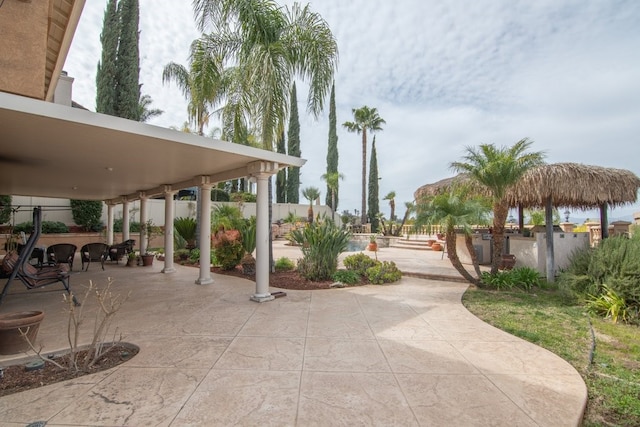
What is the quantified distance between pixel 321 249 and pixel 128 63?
16.2m

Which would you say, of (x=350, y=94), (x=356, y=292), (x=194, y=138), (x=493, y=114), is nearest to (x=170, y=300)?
(x=194, y=138)

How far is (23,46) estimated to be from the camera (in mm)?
4340

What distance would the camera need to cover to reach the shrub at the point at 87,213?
1545 centimetres

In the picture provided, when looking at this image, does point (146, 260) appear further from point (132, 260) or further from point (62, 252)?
point (62, 252)

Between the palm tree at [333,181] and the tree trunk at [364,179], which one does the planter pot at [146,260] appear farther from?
the palm tree at [333,181]

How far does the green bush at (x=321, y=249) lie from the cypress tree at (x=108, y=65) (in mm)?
14512

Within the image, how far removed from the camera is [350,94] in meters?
12.1

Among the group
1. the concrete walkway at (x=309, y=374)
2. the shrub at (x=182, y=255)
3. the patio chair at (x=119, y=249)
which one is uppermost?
the patio chair at (x=119, y=249)

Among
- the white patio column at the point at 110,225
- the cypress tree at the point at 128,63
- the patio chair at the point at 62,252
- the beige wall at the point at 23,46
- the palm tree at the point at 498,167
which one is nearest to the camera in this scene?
the beige wall at the point at 23,46

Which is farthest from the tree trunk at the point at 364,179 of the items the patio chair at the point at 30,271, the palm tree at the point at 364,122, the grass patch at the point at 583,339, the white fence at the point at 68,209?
the patio chair at the point at 30,271

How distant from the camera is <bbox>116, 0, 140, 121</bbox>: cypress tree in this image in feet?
53.8

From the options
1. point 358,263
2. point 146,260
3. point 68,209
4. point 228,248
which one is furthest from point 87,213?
point 358,263

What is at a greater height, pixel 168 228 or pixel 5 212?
pixel 5 212

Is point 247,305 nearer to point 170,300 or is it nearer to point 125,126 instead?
point 170,300
